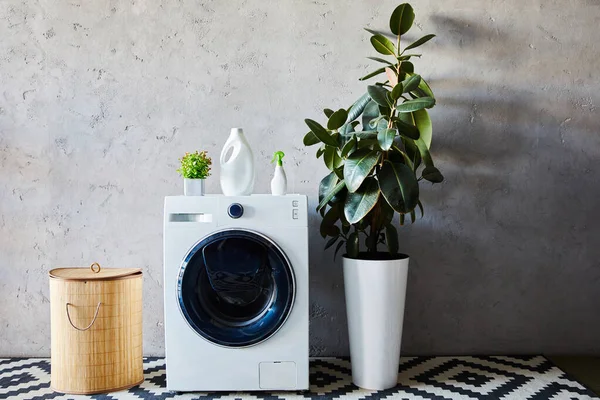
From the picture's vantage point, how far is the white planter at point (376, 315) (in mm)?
2525

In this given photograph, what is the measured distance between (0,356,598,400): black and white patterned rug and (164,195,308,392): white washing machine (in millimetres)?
97

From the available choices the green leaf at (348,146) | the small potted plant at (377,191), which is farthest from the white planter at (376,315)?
the green leaf at (348,146)

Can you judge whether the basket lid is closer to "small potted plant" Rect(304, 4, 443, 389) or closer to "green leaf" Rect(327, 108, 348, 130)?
"small potted plant" Rect(304, 4, 443, 389)

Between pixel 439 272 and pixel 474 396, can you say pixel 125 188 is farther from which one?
pixel 474 396

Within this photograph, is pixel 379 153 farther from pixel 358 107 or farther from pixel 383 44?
pixel 383 44

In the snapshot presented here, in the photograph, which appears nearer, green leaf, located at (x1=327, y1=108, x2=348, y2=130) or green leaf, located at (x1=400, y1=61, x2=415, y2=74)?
green leaf, located at (x1=327, y1=108, x2=348, y2=130)

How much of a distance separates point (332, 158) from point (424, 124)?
46 cm

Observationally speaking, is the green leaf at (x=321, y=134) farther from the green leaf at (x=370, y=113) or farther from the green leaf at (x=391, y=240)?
the green leaf at (x=391, y=240)

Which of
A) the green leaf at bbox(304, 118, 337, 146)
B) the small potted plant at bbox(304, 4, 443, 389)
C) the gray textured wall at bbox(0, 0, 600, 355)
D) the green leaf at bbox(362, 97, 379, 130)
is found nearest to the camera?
the small potted plant at bbox(304, 4, 443, 389)


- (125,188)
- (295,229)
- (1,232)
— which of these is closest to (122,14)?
(125,188)

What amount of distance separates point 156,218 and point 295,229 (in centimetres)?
87

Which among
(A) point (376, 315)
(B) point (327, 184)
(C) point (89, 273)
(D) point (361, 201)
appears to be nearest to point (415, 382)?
(A) point (376, 315)

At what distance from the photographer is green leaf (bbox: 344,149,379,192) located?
95.0 inches

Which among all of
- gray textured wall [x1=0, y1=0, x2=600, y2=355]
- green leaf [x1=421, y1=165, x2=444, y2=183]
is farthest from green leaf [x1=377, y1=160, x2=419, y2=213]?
gray textured wall [x1=0, y1=0, x2=600, y2=355]
